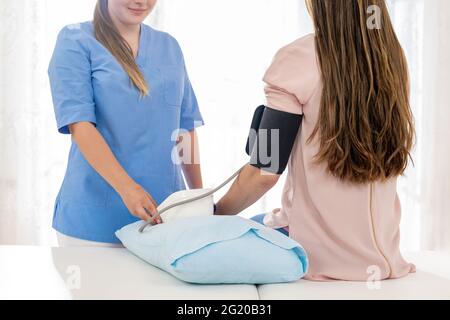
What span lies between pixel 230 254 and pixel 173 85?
60cm

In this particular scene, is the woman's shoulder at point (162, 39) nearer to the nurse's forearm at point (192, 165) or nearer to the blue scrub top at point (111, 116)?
the blue scrub top at point (111, 116)

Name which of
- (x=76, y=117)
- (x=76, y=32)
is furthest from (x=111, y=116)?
(x=76, y=32)

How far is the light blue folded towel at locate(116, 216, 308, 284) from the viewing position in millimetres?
1012

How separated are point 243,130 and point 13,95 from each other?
40.3 inches

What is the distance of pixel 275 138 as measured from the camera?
105 centimetres

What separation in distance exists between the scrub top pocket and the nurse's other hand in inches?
12.2

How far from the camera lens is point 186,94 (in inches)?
62.7

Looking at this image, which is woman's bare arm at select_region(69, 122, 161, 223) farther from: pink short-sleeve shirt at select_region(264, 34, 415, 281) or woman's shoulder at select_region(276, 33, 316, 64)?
woman's shoulder at select_region(276, 33, 316, 64)

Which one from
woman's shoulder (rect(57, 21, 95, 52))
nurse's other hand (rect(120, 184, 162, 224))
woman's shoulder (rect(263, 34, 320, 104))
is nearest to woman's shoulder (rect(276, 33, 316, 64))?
woman's shoulder (rect(263, 34, 320, 104))

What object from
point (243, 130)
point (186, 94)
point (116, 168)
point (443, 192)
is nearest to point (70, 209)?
point (116, 168)

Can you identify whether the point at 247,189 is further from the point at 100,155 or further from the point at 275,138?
the point at 100,155

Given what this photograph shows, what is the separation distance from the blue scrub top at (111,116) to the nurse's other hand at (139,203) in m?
0.20

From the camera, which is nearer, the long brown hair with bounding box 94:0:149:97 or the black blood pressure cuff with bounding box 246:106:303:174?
the black blood pressure cuff with bounding box 246:106:303:174
